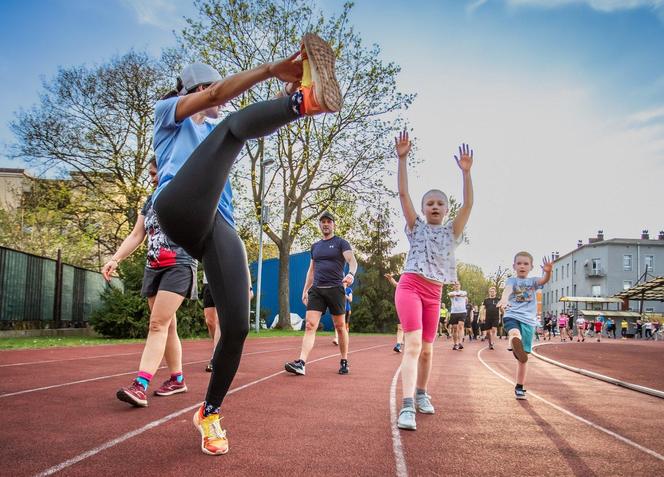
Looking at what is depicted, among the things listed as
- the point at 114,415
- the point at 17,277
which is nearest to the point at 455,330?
the point at 17,277

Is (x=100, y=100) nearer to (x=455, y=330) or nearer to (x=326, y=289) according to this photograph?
(x=455, y=330)

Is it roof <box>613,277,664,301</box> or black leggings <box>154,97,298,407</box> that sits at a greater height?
black leggings <box>154,97,298,407</box>

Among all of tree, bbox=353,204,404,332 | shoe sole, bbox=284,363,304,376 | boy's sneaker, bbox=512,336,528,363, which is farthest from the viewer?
tree, bbox=353,204,404,332

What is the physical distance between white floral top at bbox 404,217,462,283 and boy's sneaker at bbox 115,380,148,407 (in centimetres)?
254

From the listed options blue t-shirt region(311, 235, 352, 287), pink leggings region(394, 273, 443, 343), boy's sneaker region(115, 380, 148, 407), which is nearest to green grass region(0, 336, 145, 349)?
blue t-shirt region(311, 235, 352, 287)

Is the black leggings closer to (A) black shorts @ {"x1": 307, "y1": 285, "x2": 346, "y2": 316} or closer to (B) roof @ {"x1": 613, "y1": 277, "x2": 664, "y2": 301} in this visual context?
(A) black shorts @ {"x1": 307, "y1": 285, "x2": 346, "y2": 316}

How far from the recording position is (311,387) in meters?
6.22

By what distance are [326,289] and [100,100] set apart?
2200 cm

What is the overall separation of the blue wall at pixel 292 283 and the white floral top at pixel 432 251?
30.2 metres

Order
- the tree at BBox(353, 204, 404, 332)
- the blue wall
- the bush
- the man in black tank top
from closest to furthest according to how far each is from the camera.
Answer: the man in black tank top
the bush
the blue wall
the tree at BBox(353, 204, 404, 332)

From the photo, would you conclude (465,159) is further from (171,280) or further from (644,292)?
(644,292)

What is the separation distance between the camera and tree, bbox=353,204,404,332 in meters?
37.8

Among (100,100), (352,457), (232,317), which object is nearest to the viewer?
(232,317)

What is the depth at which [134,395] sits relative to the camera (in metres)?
4.26
